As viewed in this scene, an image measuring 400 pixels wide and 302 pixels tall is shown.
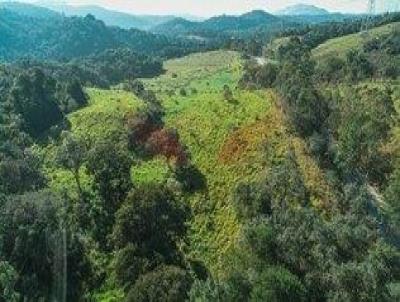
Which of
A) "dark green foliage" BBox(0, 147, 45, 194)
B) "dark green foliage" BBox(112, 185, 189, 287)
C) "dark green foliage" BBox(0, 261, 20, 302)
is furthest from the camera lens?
"dark green foliage" BBox(0, 147, 45, 194)

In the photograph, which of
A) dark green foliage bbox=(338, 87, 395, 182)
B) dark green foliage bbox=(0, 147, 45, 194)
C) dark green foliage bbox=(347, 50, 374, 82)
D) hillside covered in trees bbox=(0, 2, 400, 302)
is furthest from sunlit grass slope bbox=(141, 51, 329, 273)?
dark green foliage bbox=(347, 50, 374, 82)

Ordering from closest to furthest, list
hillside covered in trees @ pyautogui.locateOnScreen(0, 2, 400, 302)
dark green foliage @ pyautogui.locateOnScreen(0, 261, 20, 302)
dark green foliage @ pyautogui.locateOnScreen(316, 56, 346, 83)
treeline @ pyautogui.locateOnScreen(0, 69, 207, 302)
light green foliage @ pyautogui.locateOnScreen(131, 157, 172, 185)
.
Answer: hillside covered in trees @ pyautogui.locateOnScreen(0, 2, 400, 302), dark green foliage @ pyautogui.locateOnScreen(0, 261, 20, 302), treeline @ pyautogui.locateOnScreen(0, 69, 207, 302), light green foliage @ pyautogui.locateOnScreen(131, 157, 172, 185), dark green foliage @ pyautogui.locateOnScreen(316, 56, 346, 83)

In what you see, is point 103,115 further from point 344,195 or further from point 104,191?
point 344,195

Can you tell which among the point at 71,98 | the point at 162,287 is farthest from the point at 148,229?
the point at 71,98

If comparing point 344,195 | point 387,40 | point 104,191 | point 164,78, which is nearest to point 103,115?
point 104,191

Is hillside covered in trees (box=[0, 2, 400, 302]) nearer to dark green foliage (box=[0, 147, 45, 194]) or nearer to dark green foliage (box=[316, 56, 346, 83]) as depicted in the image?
dark green foliage (box=[0, 147, 45, 194])

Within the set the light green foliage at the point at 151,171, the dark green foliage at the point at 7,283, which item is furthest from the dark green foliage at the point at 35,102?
the dark green foliage at the point at 7,283
